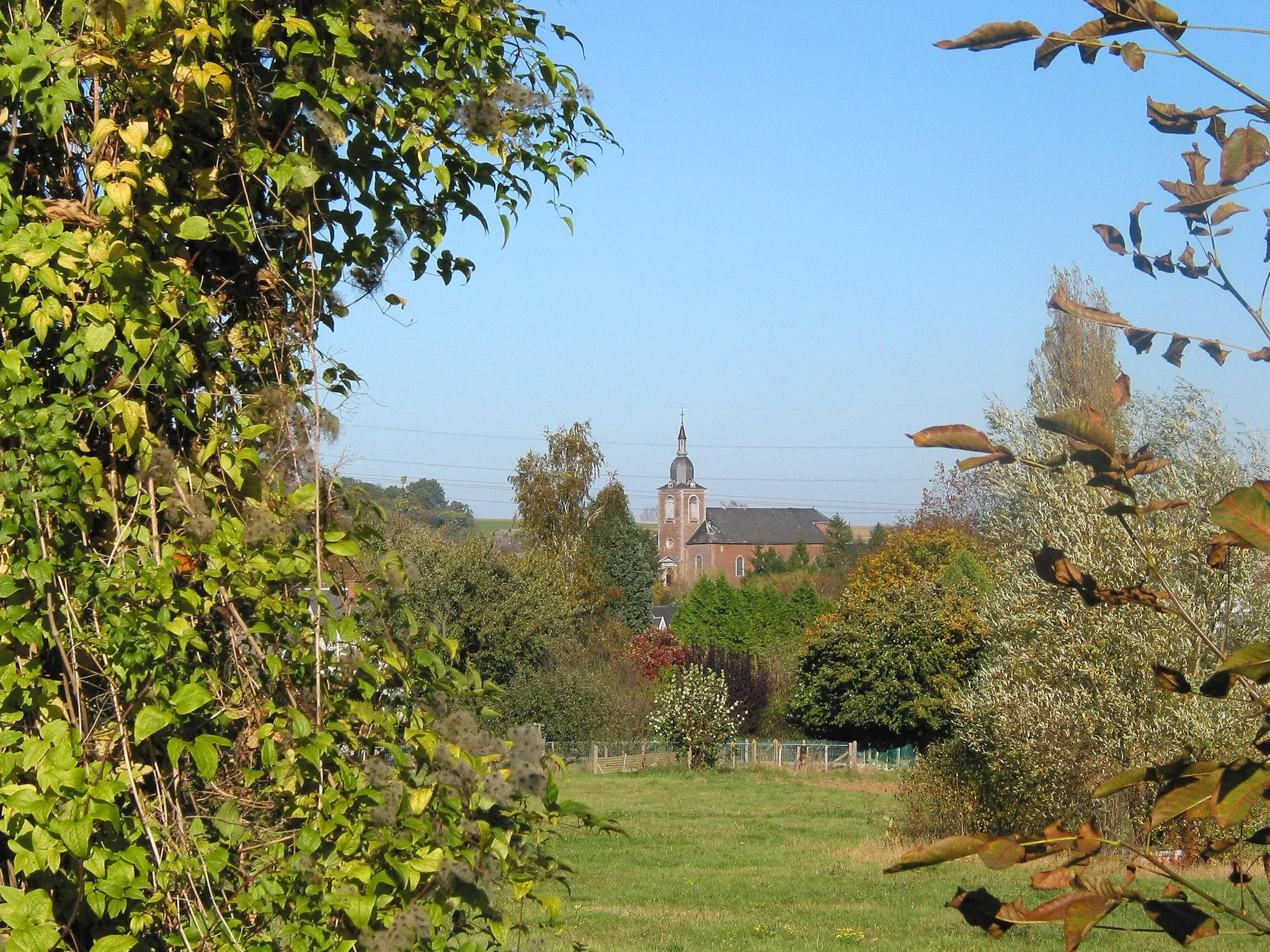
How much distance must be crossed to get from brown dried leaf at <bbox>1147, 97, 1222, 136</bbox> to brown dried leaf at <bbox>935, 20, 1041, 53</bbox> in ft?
1.04

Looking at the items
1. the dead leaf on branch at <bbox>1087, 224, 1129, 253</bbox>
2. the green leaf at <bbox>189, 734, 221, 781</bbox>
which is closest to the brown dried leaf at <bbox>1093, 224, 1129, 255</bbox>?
the dead leaf on branch at <bbox>1087, 224, 1129, 253</bbox>

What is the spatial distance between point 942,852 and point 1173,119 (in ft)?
3.08

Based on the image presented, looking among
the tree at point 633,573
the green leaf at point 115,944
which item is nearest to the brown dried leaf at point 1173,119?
the green leaf at point 115,944

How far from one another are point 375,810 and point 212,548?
22.9 inches

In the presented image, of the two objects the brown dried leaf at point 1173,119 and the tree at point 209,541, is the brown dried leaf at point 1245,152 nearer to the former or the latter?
the brown dried leaf at point 1173,119

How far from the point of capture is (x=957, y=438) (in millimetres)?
1137

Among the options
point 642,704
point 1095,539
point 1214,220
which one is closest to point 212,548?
point 1214,220

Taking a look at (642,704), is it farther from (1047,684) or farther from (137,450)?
(137,450)

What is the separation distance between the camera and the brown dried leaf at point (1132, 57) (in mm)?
1227

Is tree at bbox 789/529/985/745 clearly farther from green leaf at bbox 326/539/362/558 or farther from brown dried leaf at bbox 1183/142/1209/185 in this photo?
brown dried leaf at bbox 1183/142/1209/185

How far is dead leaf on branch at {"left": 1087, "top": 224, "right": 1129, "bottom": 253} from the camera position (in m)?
1.44

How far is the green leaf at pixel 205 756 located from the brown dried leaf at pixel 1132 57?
5.92ft

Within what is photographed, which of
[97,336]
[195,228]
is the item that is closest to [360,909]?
[97,336]

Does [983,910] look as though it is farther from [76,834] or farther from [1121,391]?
[76,834]
